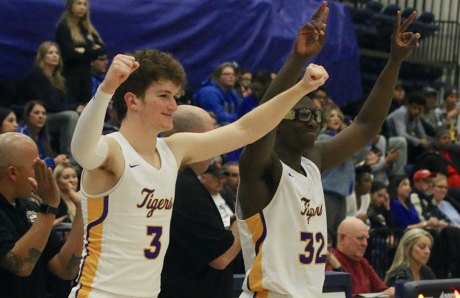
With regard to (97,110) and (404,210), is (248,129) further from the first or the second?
(404,210)

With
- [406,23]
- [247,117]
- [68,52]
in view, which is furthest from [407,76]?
[247,117]

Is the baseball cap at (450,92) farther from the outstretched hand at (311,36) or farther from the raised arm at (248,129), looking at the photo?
the raised arm at (248,129)

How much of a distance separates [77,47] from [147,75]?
7291 mm

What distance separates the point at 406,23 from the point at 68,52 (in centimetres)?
646

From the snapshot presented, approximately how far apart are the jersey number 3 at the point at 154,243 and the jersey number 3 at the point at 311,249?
1.01m

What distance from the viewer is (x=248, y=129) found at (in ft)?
15.4

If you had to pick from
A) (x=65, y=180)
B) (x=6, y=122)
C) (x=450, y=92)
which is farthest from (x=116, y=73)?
(x=450, y=92)

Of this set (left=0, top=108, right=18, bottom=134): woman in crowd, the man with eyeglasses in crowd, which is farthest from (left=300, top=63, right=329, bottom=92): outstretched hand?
the man with eyeglasses in crowd

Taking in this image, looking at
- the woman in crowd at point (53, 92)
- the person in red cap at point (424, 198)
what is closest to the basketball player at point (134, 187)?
the woman in crowd at point (53, 92)

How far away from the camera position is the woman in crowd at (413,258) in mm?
9484

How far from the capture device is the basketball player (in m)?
4.37

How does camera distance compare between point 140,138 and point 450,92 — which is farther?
point 450,92

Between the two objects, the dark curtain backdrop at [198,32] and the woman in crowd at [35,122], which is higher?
the dark curtain backdrop at [198,32]

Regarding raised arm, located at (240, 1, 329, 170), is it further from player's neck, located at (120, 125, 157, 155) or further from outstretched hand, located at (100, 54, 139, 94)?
outstretched hand, located at (100, 54, 139, 94)
